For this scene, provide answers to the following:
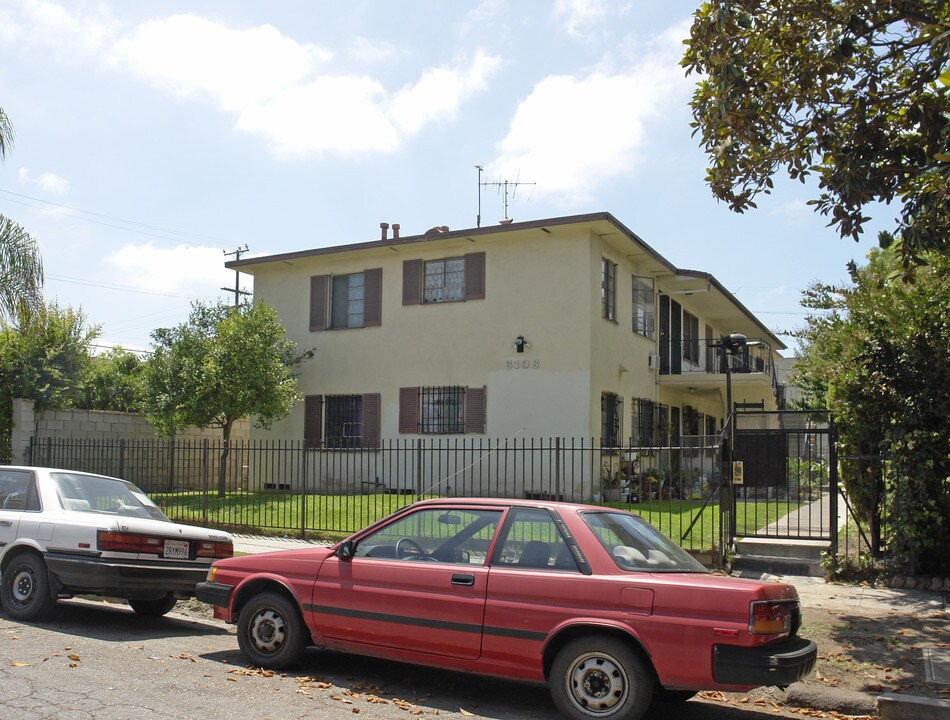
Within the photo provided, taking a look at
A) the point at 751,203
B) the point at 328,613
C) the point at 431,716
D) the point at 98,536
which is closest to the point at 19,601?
the point at 98,536

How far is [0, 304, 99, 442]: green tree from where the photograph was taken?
19.8 metres

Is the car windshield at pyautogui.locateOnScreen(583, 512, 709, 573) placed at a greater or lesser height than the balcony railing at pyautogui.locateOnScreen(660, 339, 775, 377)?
lesser

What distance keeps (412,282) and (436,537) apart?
15.5 m

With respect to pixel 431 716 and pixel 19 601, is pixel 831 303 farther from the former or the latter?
pixel 19 601

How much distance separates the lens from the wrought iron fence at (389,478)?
49.6 ft

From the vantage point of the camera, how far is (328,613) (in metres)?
6.73

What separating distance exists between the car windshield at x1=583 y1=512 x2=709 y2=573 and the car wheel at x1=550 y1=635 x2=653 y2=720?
556 millimetres

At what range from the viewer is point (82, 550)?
8.34 m

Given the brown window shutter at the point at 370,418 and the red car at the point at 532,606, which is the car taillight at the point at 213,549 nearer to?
the red car at the point at 532,606

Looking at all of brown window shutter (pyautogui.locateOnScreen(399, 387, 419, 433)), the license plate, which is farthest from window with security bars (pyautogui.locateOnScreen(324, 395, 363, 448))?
the license plate

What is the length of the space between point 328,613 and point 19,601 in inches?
149

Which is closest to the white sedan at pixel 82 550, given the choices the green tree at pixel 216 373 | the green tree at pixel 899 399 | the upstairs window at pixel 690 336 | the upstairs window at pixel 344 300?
the green tree at pixel 899 399

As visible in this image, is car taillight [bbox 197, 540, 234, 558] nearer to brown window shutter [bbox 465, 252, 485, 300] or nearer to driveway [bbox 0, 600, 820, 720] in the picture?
driveway [bbox 0, 600, 820, 720]

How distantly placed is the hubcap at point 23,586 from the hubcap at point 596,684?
5581 mm
